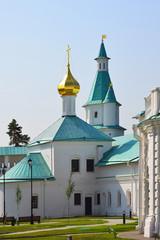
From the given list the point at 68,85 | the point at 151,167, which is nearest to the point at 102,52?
the point at 68,85

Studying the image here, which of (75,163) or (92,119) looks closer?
(75,163)

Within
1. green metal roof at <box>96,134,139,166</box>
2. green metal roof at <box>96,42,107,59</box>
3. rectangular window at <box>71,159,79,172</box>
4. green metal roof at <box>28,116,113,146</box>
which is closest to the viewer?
green metal roof at <box>96,134,139,166</box>

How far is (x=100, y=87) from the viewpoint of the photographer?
68375 mm

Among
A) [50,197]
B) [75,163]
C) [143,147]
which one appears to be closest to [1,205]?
[50,197]

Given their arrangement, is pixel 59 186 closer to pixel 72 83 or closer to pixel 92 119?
pixel 72 83

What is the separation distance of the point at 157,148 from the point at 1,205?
30.8m

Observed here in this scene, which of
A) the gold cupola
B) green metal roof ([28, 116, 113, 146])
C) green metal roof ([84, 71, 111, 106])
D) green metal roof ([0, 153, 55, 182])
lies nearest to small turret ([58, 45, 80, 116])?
the gold cupola

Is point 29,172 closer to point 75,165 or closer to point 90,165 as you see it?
point 75,165

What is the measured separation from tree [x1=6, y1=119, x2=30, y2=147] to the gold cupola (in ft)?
130

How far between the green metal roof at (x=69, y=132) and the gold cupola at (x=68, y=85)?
2564 mm

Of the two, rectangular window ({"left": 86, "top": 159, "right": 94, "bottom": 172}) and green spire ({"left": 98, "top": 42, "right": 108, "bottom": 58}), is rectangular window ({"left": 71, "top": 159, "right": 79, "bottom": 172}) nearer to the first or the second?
rectangular window ({"left": 86, "top": 159, "right": 94, "bottom": 172})

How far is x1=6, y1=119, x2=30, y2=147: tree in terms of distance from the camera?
96250mm

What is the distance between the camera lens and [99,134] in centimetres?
5681

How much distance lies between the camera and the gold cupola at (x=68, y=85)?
57500 millimetres
